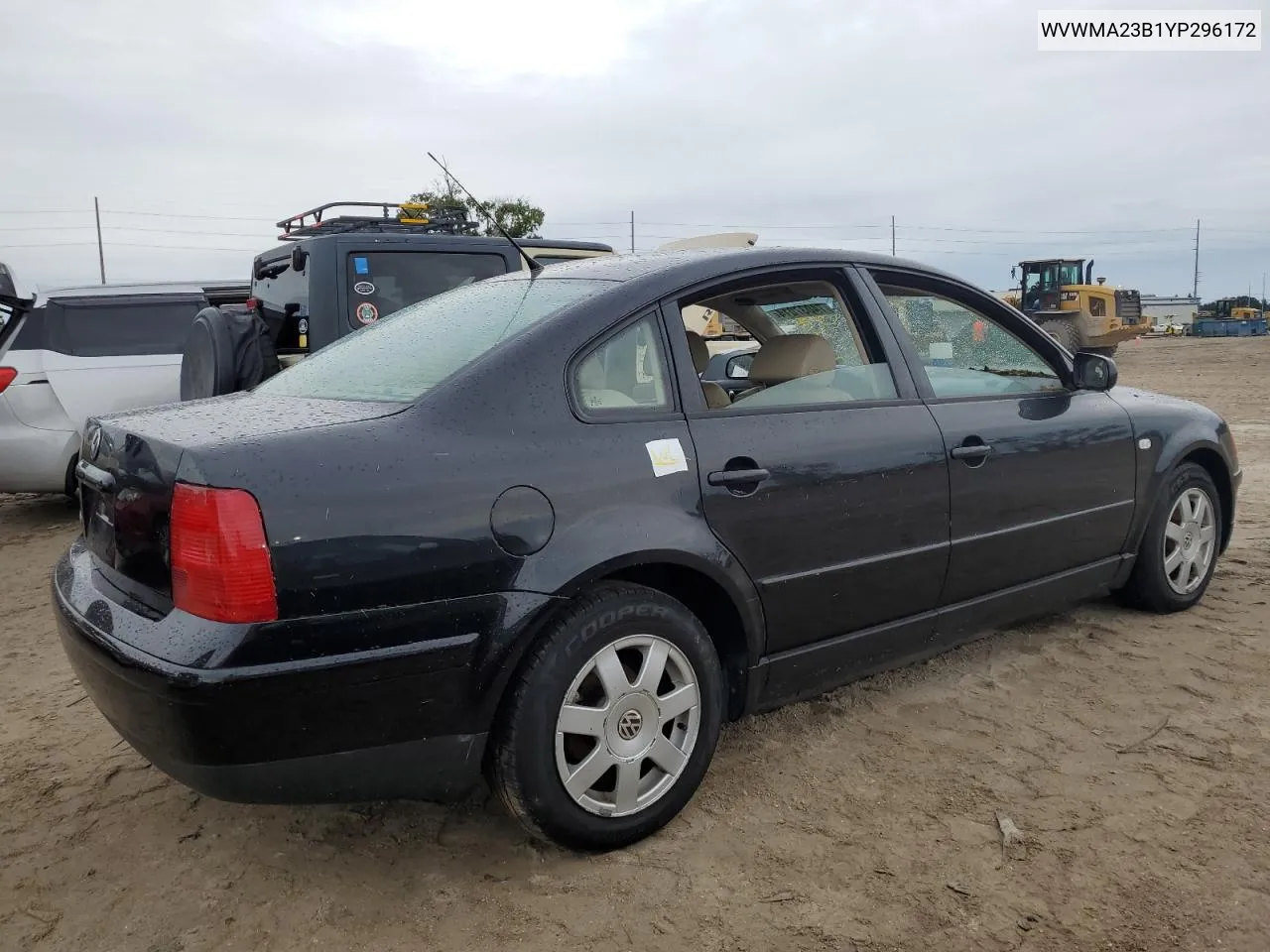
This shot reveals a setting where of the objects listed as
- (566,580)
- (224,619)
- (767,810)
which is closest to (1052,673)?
(767,810)

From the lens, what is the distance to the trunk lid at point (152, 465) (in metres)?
2.19

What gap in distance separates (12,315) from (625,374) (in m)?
6.01

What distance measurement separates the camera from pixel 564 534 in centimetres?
239

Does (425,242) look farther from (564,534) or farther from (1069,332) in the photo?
(1069,332)

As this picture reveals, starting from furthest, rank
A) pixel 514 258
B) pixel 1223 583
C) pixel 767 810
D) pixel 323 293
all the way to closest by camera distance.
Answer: pixel 514 258
pixel 323 293
pixel 1223 583
pixel 767 810

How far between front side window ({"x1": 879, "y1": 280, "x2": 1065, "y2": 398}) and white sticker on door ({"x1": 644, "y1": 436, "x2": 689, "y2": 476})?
45.3 inches

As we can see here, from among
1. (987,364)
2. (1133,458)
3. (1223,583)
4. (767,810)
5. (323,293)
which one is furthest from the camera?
(323,293)

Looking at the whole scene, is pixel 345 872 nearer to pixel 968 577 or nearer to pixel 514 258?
pixel 968 577

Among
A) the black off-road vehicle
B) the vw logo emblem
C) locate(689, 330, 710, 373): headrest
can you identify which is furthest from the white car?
the vw logo emblem

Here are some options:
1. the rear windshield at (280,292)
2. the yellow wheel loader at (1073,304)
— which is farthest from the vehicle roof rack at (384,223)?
the yellow wheel loader at (1073,304)

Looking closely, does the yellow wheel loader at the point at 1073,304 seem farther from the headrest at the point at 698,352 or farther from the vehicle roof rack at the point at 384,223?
the headrest at the point at 698,352

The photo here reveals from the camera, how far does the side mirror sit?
3855 mm

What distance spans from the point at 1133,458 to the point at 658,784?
248cm

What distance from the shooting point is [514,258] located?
692 cm
